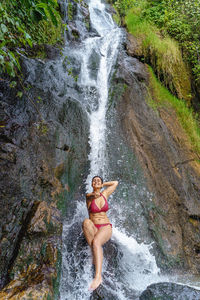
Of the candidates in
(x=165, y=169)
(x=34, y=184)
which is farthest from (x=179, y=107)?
(x=34, y=184)

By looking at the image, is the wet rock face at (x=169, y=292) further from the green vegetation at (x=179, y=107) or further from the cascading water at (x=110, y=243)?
the green vegetation at (x=179, y=107)

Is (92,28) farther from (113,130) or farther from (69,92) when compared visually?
(113,130)

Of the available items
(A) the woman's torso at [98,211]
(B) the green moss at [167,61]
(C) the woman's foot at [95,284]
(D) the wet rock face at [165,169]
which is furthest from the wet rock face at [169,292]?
(B) the green moss at [167,61]

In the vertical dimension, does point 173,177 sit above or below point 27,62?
below

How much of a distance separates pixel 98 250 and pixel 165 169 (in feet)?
9.68

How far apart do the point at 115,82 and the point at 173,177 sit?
3004 millimetres

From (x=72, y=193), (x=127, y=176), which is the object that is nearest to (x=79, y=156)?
(x=72, y=193)

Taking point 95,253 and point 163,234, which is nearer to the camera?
point 95,253

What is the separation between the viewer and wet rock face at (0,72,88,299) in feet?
8.25

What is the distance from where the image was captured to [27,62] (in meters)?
4.59

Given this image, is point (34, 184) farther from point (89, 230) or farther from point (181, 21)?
point (181, 21)

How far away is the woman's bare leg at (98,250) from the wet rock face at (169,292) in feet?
2.12

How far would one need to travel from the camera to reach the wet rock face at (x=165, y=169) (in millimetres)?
4434

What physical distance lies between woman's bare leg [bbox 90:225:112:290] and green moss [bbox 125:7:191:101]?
17.3 feet
